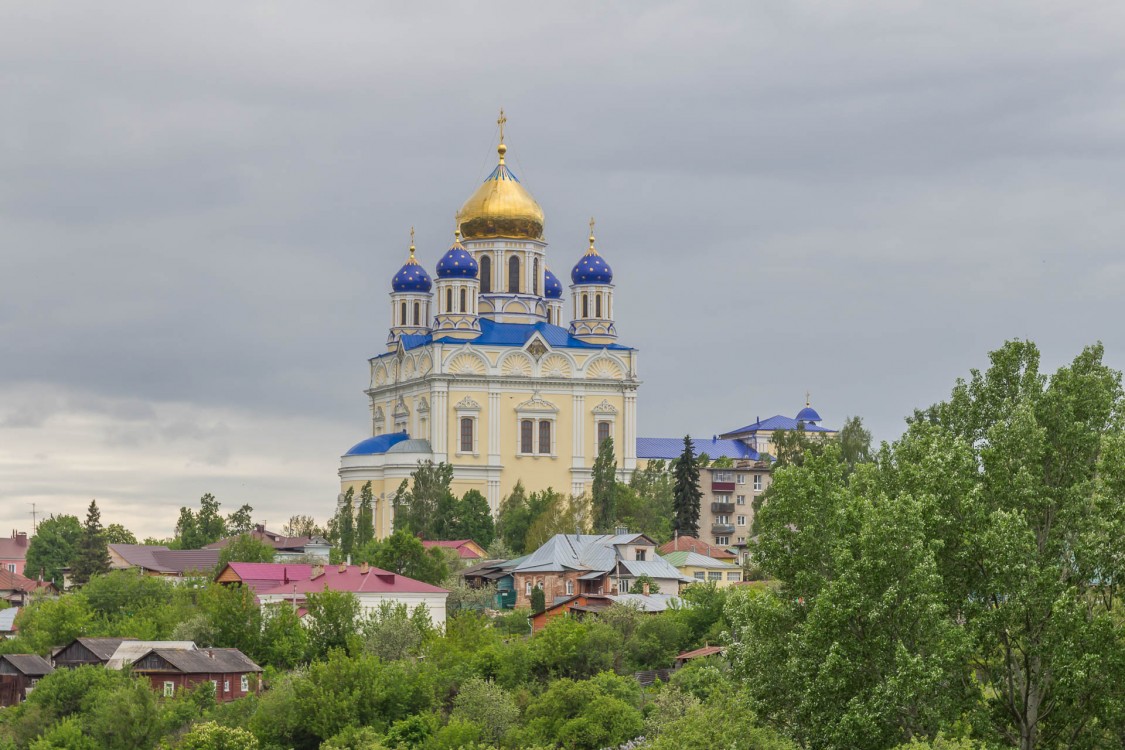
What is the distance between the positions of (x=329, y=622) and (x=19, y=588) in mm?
29588

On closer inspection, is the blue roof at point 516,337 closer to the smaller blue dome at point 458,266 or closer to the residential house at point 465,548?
the smaller blue dome at point 458,266

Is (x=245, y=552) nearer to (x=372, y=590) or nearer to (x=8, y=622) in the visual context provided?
(x=8, y=622)

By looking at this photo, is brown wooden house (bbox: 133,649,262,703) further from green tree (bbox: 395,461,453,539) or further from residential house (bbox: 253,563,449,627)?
green tree (bbox: 395,461,453,539)

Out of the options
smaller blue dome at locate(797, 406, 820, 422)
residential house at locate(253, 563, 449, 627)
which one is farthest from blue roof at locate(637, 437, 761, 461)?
residential house at locate(253, 563, 449, 627)

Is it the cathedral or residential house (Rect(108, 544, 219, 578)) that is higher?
the cathedral

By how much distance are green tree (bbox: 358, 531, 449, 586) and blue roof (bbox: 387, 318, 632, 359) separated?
70.6 ft

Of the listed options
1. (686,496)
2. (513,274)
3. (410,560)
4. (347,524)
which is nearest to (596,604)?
(410,560)

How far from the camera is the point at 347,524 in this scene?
7912cm

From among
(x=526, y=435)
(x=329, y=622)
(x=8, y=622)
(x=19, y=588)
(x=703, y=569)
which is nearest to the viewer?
(x=329, y=622)

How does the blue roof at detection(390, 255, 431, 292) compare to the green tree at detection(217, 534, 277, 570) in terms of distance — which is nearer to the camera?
the green tree at detection(217, 534, 277, 570)

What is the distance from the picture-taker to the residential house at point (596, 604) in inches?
2340

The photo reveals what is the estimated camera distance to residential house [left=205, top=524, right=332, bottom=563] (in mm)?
77562

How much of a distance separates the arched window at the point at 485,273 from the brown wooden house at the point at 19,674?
35185 mm

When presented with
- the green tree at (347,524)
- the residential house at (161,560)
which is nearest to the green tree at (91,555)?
the residential house at (161,560)
